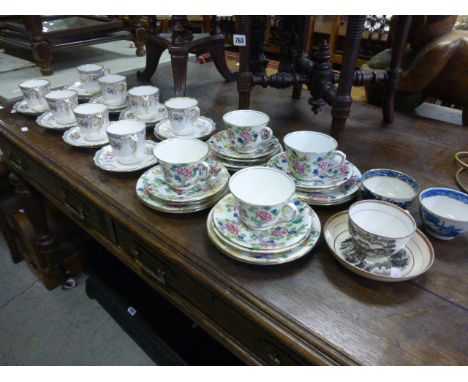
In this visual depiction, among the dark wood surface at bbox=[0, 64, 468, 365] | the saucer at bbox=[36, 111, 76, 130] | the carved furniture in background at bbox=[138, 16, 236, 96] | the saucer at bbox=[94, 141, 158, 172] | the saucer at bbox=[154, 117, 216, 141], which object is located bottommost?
the dark wood surface at bbox=[0, 64, 468, 365]

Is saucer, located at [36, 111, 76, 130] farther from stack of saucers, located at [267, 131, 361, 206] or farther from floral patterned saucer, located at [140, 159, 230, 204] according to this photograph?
stack of saucers, located at [267, 131, 361, 206]

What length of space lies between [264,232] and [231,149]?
0.22 meters

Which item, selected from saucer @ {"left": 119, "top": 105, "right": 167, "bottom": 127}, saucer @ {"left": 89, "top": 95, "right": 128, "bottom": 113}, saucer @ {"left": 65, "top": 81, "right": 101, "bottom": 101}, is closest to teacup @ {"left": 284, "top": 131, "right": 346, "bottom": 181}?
saucer @ {"left": 119, "top": 105, "right": 167, "bottom": 127}

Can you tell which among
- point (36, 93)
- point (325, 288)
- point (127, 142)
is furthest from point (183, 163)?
point (36, 93)

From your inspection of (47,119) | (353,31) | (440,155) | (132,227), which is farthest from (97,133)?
(440,155)

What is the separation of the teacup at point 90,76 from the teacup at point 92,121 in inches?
7.7

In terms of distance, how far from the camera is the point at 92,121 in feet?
2.28

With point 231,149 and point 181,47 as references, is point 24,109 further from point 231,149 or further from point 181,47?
point 231,149

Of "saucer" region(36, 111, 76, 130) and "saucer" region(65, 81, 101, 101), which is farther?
"saucer" region(65, 81, 101, 101)

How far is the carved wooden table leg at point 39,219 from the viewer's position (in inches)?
37.3

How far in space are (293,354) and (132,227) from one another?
10.9 inches

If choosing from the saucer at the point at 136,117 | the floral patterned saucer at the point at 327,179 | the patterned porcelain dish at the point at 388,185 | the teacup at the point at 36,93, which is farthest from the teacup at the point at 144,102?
the patterned porcelain dish at the point at 388,185

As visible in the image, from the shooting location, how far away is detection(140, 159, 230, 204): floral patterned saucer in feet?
1.75

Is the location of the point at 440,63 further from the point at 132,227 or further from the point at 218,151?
the point at 132,227
